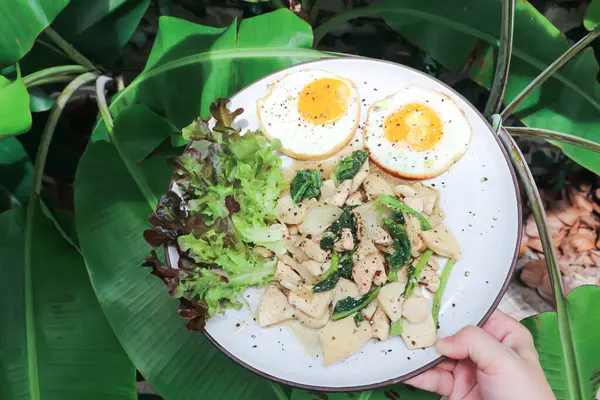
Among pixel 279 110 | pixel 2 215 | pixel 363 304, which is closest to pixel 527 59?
pixel 279 110

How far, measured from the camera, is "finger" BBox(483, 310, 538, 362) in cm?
129

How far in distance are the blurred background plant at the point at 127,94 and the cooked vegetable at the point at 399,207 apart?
0.52m

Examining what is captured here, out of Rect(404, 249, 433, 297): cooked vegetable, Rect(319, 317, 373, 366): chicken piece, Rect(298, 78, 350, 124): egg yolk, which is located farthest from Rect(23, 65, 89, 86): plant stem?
Rect(404, 249, 433, 297): cooked vegetable

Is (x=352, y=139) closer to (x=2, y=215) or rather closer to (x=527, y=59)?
(x=527, y=59)

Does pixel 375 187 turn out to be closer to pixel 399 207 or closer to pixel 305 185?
pixel 399 207

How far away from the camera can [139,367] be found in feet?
4.48

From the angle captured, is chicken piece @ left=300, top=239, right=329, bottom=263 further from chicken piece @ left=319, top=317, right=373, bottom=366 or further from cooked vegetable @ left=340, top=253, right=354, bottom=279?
chicken piece @ left=319, top=317, right=373, bottom=366

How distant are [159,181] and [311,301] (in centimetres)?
60

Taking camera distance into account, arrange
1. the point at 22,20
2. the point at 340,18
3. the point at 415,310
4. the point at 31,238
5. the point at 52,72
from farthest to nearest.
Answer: the point at 340,18
the point at 52,72
the point at 31,238
the point at 415,310
the point at 22,20

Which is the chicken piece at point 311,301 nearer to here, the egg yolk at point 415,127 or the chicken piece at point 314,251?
the chicken piece at point 314,251

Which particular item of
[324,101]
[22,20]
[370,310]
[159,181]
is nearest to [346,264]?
[370,310]

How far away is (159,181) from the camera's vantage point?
1.48m

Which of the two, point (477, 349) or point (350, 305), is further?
point (350, 305)

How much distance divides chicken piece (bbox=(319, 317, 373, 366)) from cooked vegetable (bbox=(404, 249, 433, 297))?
0.50ft
